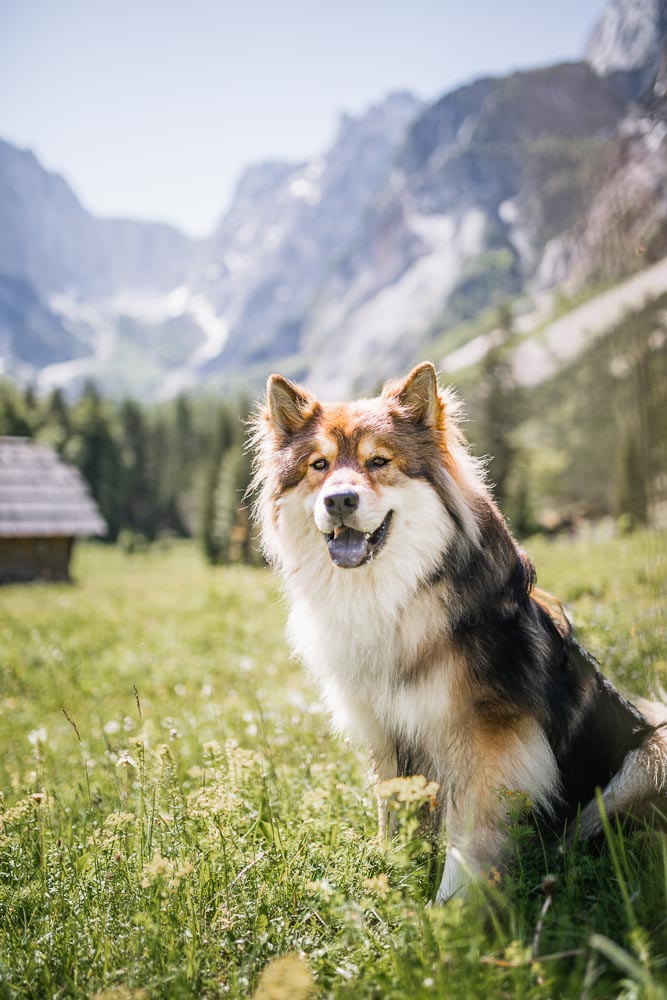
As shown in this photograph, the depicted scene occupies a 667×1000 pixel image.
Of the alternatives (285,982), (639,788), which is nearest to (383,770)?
(639,788)

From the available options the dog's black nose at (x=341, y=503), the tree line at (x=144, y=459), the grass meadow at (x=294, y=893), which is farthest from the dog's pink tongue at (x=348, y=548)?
the tree line at (x=144, y=459)

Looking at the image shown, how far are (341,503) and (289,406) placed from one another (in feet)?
2.81

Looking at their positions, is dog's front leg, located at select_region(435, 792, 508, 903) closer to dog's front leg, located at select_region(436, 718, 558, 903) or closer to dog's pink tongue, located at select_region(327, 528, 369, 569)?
dog's front leg, located at select_region(436, 718, 558, 903)

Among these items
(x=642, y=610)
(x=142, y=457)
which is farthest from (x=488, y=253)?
(x=642, y=610)

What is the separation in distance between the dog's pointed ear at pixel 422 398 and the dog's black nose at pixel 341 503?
0.65m

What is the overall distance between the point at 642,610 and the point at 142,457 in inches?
2713

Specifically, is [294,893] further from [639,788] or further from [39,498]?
[39,498]

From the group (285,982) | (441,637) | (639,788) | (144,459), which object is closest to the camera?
(285,982)

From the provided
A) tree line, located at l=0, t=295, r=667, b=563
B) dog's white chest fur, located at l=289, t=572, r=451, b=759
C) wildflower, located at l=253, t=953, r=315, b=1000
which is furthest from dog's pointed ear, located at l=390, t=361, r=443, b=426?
wildflower, located at l=253, t=953, r=315, b=1000

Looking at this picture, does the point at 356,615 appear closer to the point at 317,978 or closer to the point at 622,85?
the point at 317,978

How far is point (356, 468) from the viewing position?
309cm

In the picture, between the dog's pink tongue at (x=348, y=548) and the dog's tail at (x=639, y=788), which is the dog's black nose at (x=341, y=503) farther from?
the dog's tail at (x=639, y=788)

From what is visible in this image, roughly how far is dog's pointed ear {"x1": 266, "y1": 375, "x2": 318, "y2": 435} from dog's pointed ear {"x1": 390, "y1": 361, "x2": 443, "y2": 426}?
1.79ft

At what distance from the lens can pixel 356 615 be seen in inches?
119
